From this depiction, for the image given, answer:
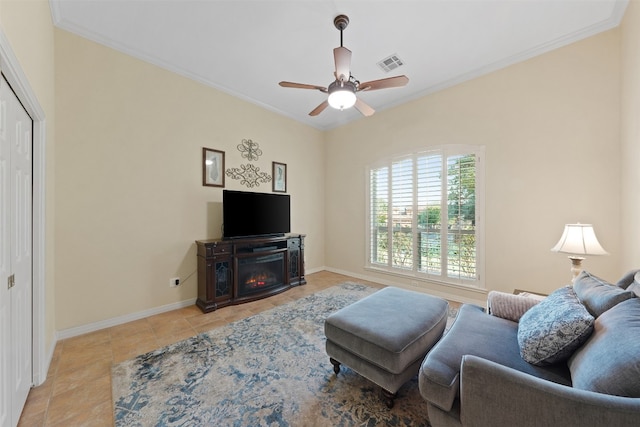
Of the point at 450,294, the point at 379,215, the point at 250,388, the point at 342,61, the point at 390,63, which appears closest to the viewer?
the point at 250,388

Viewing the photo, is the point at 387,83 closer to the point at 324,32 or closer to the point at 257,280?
the point at 324,32

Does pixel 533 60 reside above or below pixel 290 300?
above

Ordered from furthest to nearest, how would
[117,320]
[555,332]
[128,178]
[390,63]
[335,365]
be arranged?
1. [390,63]
2. [128,178]
3. [117,320]
4. [335,365]
5. [555,332]

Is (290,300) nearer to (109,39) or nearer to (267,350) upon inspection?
(267,350)

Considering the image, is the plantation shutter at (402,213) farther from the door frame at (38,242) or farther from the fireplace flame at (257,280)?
the door frame at (38,242)

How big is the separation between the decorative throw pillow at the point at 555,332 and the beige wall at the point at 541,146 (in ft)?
6.10

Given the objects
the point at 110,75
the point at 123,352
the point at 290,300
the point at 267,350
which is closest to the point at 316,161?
the point at 290,300

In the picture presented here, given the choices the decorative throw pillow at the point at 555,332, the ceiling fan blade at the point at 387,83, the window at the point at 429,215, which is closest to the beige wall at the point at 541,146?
the window at the point at 429,215

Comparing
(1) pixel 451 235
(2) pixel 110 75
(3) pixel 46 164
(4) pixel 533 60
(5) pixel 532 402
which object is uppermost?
(4) pixel 533 60

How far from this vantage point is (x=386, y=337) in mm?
1556

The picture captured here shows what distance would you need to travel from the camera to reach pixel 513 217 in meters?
3.05

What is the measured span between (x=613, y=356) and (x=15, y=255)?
3141mm

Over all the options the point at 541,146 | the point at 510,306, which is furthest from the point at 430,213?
the point at 510,306

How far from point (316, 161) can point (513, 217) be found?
3.57 metres
